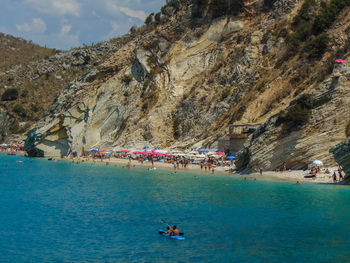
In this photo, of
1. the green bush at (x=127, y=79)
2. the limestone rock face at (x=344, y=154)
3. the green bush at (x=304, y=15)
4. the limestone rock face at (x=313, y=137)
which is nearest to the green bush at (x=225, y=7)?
the green bush at (x=304, y=15)

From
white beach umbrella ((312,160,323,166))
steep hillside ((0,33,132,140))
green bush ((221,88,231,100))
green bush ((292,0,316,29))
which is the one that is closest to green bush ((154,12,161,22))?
steep hillside ((0,33,132,140))

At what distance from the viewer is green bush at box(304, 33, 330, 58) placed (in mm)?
46531

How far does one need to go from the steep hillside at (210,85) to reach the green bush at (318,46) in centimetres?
13

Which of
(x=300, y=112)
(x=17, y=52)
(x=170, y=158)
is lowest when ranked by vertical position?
(x=170, y=158)

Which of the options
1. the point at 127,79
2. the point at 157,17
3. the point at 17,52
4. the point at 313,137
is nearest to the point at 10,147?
the point at 127,79

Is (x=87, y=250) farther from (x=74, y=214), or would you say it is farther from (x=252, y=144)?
(x=252, y=144)

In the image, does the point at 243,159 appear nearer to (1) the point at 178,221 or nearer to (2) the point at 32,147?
(1) the point at 178,221

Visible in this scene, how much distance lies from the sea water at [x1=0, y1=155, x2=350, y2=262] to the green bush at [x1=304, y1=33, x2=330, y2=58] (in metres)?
19.1

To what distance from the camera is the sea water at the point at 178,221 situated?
57.5 feet

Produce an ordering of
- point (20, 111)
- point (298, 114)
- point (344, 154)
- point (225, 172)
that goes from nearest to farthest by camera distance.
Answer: point (344, 154) < point (298, 114) < point (225, 172) < point (20, 111)

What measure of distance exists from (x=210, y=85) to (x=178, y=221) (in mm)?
38045

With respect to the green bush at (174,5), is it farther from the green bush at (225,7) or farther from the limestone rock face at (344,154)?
the limestone rock face at (344,154)

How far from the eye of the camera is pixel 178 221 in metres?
22.8

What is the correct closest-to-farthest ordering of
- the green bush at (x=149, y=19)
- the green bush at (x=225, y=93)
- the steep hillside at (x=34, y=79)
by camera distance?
1. the green bush at (x=225, y=93)
2. the green bush at (x=149, y=19)
3. the steep hillside at (x=34, y=79)
